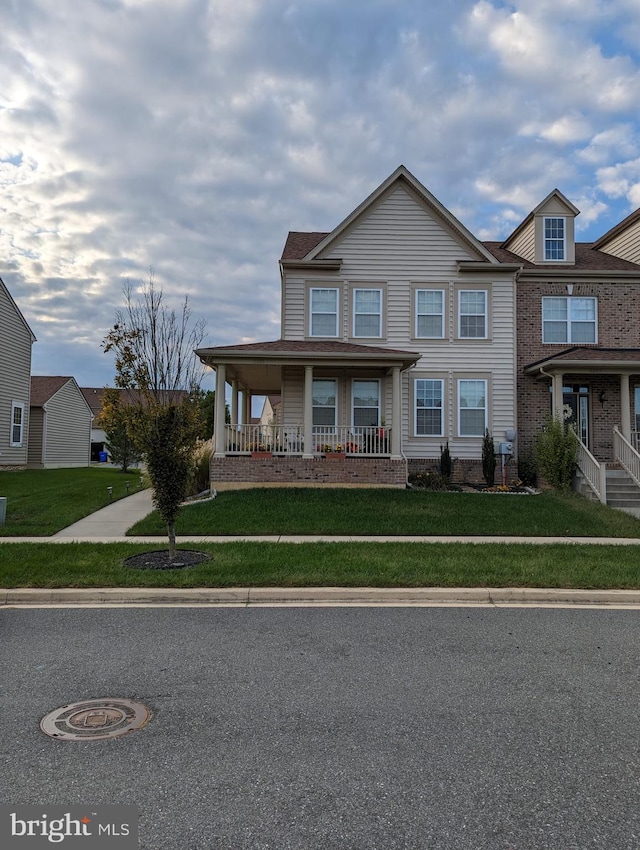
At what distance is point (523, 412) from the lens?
1866cm

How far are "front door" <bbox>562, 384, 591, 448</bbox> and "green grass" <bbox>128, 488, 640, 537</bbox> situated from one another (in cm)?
382

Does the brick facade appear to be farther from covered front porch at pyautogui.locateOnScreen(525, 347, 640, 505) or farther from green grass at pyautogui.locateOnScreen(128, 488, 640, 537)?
green grass at pyautogui.locateOnScreen(128, 488, 640, 537)

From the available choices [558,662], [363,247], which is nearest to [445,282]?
[363,247]

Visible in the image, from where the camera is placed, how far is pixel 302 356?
51.9 feet

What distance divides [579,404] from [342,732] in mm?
16902

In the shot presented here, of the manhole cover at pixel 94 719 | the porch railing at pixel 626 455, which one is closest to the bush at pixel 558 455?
the porch railing at pixel 626 455

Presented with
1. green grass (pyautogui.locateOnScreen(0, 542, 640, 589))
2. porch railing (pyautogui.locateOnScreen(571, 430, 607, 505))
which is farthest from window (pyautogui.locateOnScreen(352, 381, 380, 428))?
green grass (pyautogui.locateOnScreen(0, 542, 640, 589))

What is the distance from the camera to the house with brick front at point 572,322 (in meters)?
18.3

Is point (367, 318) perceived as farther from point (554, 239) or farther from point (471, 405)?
point (554, 239)

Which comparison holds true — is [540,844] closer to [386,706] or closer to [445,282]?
[386,706]

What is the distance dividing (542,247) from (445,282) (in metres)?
3.66

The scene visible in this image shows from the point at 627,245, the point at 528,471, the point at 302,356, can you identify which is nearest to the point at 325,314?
the point at 302,356

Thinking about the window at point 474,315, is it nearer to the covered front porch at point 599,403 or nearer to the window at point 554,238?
the covered front porch at point 599,403

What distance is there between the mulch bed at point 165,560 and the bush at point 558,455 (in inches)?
428
